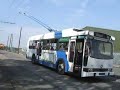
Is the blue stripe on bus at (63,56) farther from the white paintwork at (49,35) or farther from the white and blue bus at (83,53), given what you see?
the white paintwork at (49,35)

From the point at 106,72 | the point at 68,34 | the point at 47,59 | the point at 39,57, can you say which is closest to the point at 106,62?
the point at 106,72

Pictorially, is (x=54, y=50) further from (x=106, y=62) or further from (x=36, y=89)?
(x=36, y=89)

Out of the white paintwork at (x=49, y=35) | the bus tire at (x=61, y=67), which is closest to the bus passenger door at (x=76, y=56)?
the bus tire at (x=61, y=67)

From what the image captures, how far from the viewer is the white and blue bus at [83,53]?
614 inches

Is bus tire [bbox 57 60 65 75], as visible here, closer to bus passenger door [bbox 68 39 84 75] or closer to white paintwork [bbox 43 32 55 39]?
bus passenger door [bbox 68 39 84 75]

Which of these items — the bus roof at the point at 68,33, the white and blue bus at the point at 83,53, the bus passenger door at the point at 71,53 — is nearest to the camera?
the white and blue bus at the point at 83,53

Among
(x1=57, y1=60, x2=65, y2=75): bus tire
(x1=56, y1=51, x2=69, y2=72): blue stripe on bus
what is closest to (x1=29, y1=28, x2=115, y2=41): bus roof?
(x1=56, y1=51, x2=69, y2=72): blue stripe on bus

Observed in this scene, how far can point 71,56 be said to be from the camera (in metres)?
17.1

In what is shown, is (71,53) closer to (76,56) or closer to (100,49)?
(76,56)

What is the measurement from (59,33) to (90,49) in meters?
4.58

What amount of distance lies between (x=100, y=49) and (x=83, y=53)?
1.09 meters

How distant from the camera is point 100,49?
52.7 ft

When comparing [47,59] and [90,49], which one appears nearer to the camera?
[90,49]

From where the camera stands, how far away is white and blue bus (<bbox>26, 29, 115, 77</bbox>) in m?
15.6
